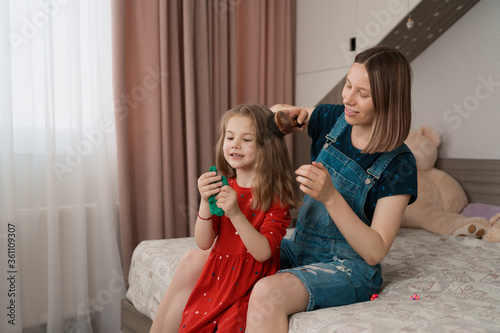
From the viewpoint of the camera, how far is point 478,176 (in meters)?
2.51

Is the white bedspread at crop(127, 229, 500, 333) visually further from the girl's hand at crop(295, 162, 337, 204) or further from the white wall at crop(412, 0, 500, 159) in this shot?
the white wall at crop(412, 0, 500, 159)

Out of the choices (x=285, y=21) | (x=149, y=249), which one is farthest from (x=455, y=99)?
(x=149, y=249)

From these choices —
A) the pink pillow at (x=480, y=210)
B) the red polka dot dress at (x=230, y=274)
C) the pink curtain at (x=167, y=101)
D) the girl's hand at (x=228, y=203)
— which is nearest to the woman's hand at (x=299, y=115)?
the red polka dot dress at (x=230, y=274)

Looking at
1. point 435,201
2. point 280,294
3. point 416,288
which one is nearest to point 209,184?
point 280,294

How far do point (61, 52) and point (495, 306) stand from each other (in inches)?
79.8

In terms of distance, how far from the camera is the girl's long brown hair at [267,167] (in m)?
→ 1.35

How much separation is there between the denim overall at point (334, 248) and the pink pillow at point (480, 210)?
4.25 feet

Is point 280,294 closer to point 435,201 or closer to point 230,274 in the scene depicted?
point 230,274

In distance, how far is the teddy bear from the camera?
2.22 meters

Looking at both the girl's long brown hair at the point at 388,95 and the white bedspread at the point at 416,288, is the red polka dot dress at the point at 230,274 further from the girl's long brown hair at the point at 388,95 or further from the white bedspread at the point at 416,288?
the girl's long brown hair at the point at 388,95

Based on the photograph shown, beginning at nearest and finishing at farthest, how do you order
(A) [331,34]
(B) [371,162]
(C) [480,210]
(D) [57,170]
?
(B) [371,162], (D) [57,170], (C) [480,210], (A) [331,34]

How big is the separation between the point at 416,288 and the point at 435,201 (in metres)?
1.24

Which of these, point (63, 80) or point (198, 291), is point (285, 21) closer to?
point (63, 80)

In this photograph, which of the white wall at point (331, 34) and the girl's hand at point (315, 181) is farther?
the white wall at point (331, 34)
